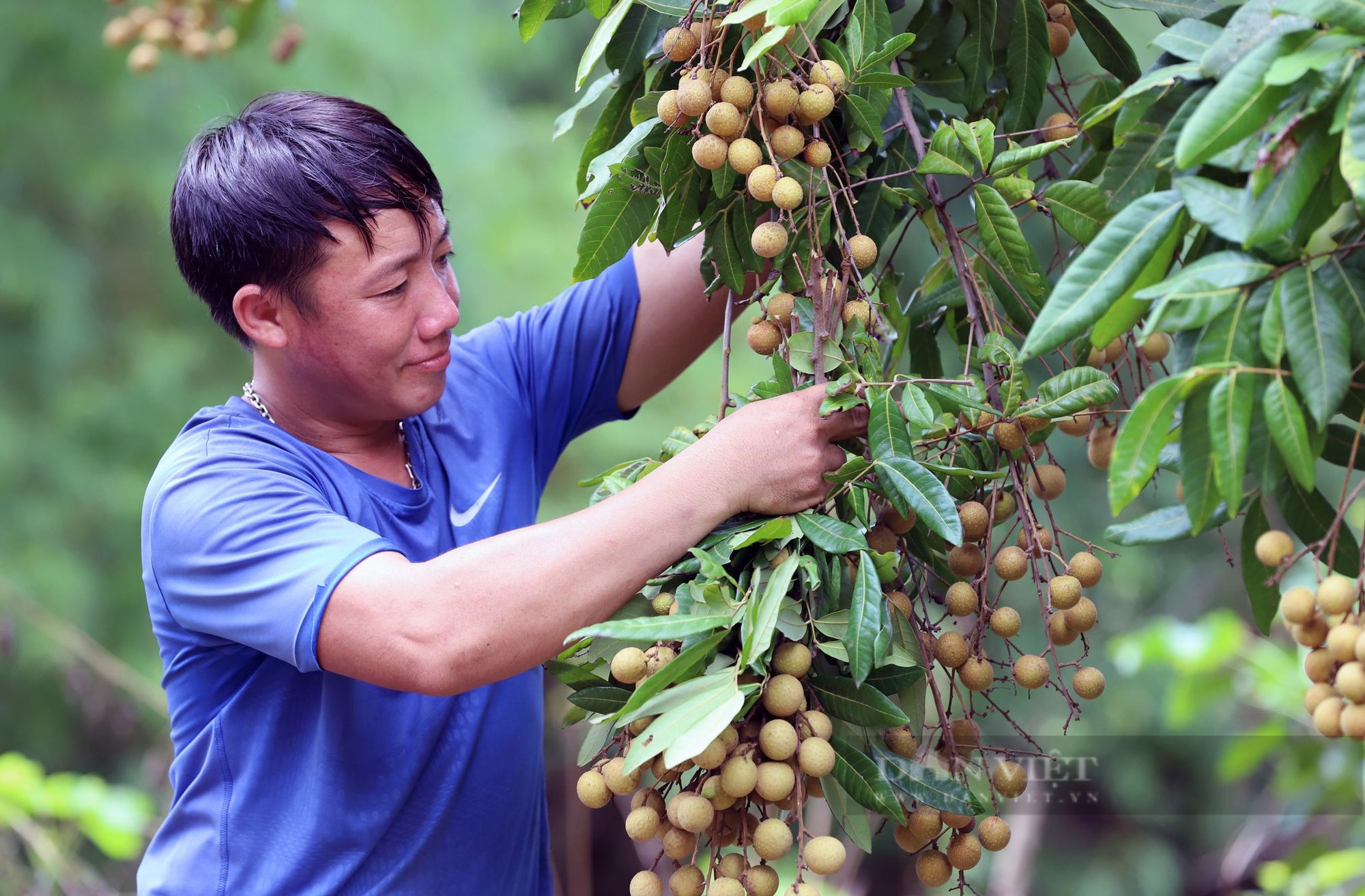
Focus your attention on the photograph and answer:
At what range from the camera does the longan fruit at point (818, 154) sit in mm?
914

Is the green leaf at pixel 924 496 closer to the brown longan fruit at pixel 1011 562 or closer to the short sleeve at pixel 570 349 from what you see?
the brown longan fruit at pixel 1011 562

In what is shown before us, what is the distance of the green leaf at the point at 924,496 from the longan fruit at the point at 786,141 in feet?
0.83

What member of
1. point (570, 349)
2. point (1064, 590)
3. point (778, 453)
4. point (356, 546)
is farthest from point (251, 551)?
point (1064, 590)

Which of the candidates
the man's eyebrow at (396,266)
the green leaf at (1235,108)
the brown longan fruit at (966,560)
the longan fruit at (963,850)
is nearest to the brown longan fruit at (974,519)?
the brown longan fruit at (966,560)

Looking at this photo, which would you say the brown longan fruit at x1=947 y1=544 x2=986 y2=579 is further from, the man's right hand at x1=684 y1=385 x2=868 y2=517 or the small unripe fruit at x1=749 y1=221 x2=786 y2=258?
the small unripe fruit at x1=749 y1=221 x2=786 y2=258

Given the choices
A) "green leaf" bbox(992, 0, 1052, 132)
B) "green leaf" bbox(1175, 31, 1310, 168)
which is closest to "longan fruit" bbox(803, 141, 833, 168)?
"green leaf" bbox(992, 0, 1052, 132)

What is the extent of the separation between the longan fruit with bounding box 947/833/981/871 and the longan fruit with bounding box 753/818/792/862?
0.16 meters

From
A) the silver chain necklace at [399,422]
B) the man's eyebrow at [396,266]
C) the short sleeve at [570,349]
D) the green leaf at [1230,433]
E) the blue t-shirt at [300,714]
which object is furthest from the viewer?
the short sleeve at [570,349]

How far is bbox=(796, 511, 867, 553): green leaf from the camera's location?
0.83 m

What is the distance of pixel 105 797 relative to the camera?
1965mm

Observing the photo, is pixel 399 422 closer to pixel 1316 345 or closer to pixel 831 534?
pixel 831 534

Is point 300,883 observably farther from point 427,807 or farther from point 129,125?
point 129,125

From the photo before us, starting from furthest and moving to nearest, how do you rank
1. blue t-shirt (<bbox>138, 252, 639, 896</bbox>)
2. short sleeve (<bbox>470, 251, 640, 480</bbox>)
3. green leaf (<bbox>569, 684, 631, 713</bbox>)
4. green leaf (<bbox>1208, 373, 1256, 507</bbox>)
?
short sleeve (<bbox>470, 251, 640, 480</bbox>), blue t-shirt (<bbox>138, 252, 639, 896</bbox>), green leaf (<bbox>569, 684, 631, 713</bbox>), green leaf (<bbox>1208, 373, 1256, 507</bbox>)

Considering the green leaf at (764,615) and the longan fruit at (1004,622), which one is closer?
the green leaf at (764,615)
